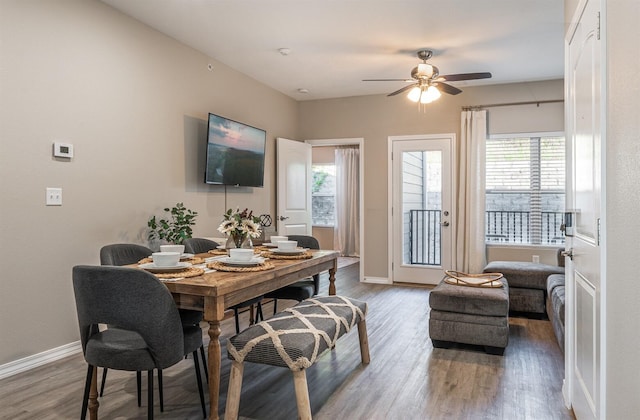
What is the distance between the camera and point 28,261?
2.94m

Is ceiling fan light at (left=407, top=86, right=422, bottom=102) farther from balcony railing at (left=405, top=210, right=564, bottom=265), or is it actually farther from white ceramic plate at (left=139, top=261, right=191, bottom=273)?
white ceramic plate at (left=139, top=261, right=191, bottom=273)

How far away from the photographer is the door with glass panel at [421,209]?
5883mm

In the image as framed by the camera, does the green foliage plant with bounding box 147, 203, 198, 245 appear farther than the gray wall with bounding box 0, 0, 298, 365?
Yes

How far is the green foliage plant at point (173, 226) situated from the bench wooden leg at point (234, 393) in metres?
1.98

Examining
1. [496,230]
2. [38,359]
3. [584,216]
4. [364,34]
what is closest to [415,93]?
[364,34]

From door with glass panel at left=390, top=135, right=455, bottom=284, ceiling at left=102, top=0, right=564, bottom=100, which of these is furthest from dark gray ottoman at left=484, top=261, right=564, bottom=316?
ceiling at left=102, top=0, right=564, bottom=100

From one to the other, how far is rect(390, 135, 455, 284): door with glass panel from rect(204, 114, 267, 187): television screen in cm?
198

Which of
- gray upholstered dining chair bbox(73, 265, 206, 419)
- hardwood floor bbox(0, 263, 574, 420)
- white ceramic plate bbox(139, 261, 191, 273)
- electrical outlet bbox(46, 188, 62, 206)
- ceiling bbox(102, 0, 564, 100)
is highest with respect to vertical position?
ceiling bbox(102, 0, 564, 100)

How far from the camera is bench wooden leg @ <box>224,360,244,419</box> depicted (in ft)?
6.82

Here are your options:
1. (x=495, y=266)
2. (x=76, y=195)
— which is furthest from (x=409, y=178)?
(x=76, y=195)

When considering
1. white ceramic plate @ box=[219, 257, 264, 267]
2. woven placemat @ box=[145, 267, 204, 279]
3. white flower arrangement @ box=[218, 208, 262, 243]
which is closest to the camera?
woven placemat @ box=[145, 267, 204, 279]

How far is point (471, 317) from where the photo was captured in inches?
130

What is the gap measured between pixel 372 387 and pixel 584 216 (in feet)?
4.99

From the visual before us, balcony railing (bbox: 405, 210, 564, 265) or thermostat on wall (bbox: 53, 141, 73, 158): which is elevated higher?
thermostat on wall (bbox: 53, 141, 73, 158)
